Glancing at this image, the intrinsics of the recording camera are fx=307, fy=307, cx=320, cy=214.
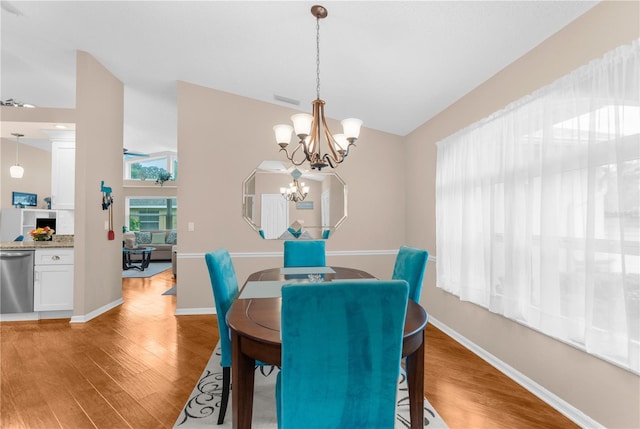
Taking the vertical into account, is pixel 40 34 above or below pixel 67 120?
above

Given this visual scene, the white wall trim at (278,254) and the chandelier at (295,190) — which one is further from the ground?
the chandelier at (295,190)

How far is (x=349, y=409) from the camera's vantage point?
1.15m

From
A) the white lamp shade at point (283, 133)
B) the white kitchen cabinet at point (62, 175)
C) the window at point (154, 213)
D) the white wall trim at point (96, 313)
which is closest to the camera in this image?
the white lamp shade at point (283, 133)

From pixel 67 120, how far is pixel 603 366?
5497 millimetres

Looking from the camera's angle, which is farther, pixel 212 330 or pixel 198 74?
pixel 198 74

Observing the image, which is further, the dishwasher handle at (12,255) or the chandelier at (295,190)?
the chandelier at (295,190)

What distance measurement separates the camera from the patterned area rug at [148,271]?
21.3 feet

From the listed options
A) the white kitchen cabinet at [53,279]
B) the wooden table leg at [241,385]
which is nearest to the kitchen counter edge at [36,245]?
the white kitchen cabinet at [53,279]

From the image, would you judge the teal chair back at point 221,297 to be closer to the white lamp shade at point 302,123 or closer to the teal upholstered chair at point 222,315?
the teal upholstered chair at point 222,315

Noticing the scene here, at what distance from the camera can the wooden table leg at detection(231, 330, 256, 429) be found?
1.37 metres

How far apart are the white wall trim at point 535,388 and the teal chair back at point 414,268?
40.8 inches

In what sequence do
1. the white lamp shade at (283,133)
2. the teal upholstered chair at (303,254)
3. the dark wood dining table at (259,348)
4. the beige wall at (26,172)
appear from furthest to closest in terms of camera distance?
the beige wall at (26,172), the teal upholstered chair at (303,254), the white lamp shade at (283,133), the dark wood dining table at (259,348)

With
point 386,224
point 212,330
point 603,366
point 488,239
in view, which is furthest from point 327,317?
point 386,224

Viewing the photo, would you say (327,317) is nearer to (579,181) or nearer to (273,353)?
(273,353)
